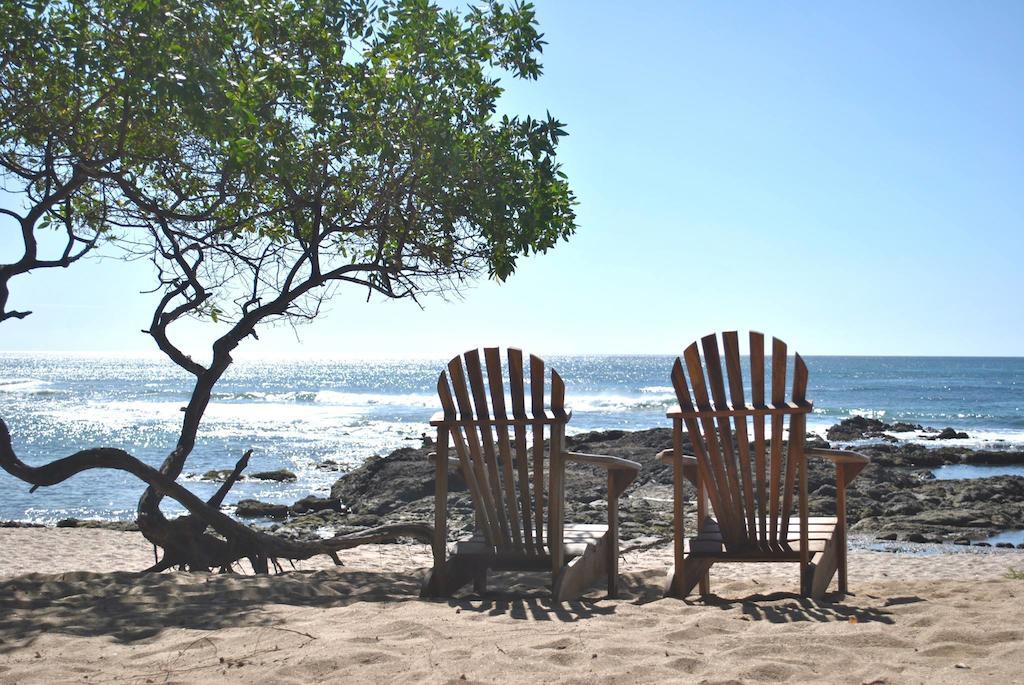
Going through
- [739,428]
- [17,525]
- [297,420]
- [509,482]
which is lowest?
[297,420]

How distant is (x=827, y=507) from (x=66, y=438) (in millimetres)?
28241

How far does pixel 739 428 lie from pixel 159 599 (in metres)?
3.39

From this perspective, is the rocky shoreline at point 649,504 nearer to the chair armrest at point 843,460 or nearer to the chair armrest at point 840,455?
the chair armrest at point 843,460

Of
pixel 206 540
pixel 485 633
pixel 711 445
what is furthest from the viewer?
pixel 206 540

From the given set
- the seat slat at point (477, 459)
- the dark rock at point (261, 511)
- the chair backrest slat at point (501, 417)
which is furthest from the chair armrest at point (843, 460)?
the dark rock at point (261, 511)

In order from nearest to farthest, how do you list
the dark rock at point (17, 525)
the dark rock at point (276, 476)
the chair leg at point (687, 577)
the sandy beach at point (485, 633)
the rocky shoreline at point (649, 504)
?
the sandy beach at point (485, 633) → the chair leg at point (687, 577) → the rocky shoreline at point (649, 504) → the dark rock at point (17, 525) → the dark rock at point (276, 476)

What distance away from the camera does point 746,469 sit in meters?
5.23

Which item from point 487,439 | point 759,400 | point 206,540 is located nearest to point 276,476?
point 206,540

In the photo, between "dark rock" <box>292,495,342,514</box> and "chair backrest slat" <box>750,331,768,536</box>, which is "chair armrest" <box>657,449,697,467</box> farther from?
"dark rock" <box>292,495,342,514</box>

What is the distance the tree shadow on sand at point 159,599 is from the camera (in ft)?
14.6

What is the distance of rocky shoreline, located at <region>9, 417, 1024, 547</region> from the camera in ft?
40.2

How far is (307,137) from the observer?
23.6ft

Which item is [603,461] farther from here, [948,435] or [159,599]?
[948,435]

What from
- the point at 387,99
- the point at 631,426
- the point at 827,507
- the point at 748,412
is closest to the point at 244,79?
the point at 387,99
